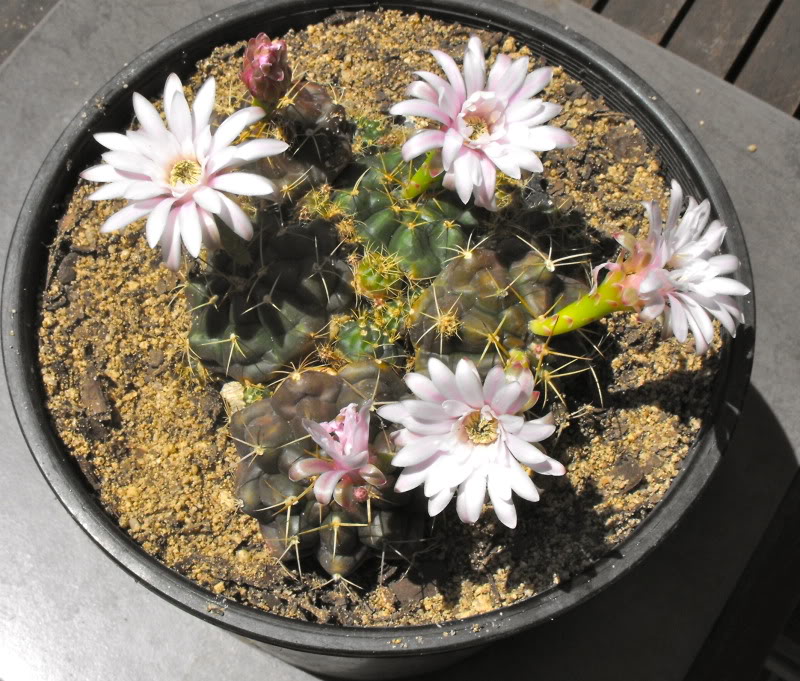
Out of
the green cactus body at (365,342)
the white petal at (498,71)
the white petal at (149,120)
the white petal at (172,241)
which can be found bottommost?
the white petal at (172,241)

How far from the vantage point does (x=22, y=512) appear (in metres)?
1.49

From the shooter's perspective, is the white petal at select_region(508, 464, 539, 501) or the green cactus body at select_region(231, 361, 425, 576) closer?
the white petal at select_region(508, 464, 539, 501)

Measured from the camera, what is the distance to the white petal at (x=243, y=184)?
85 centimetres

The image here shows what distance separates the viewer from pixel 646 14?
1885 mm

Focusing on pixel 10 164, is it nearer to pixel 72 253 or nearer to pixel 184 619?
pixel 72 253

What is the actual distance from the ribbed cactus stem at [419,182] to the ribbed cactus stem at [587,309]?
0.76ft

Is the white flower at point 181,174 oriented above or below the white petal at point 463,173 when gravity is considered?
below

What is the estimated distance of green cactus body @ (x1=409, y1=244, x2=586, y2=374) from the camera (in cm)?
98

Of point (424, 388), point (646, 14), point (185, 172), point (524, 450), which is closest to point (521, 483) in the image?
point (524, 450)

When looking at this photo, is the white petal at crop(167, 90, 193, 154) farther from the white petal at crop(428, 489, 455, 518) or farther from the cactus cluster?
the white petal at crop(428, 489, 455, 518)

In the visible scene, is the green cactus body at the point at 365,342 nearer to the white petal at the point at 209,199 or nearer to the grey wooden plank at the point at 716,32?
the white petal at the point at 209,199

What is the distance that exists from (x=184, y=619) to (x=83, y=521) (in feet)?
1.31

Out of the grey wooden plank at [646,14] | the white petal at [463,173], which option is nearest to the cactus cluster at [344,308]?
the white petal at [463,173]

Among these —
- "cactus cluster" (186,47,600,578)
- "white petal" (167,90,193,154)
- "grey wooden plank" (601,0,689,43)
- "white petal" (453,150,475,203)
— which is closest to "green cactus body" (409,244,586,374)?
"cactus cluster" (186,47,600,578)
